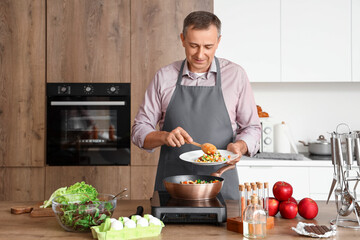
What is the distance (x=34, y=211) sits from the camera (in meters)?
1.74

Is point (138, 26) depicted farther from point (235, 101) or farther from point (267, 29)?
point (235, 101)

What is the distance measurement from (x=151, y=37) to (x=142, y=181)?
45.9 inches

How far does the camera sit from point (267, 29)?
11.6ft

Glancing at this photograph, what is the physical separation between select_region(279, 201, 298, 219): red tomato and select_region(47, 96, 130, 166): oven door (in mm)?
1866

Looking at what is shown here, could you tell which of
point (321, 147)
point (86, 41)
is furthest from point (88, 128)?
point (321, 147)

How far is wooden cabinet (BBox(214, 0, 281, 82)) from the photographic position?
11.6 ft

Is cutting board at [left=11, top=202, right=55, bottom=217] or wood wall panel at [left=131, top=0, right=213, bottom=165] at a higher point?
wood wall panel at [left=131, top=0, right=213, bottom=165]

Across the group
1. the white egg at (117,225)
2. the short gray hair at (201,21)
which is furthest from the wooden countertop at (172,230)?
the short gray hair at (201,21)

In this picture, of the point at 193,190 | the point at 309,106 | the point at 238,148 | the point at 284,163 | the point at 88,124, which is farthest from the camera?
the point at 309,106

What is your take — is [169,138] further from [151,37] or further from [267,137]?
[267,137]

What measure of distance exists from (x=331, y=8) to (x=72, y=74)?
2230mm

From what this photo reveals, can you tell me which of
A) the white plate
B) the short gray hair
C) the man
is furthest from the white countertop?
the short gray hair

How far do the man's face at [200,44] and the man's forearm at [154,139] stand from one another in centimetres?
45

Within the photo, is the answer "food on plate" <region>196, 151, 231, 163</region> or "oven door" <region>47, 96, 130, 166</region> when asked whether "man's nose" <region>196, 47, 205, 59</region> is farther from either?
"oven door" <region>47, 96, 130, 166</region>
